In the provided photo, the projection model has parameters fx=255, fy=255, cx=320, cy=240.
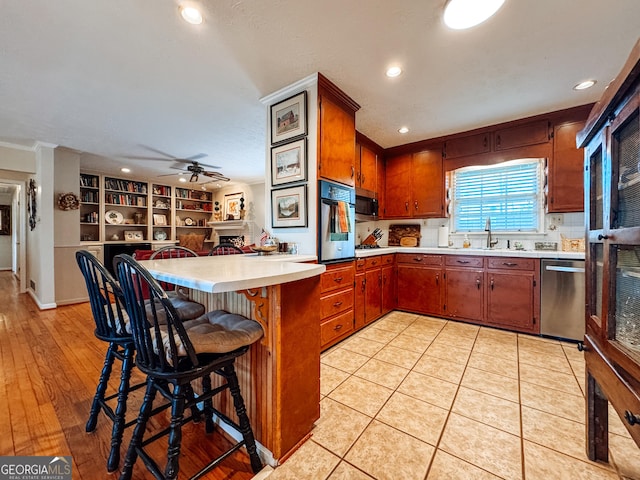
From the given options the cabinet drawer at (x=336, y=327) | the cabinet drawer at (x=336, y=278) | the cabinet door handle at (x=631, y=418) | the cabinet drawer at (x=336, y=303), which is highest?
the cabinet drawer at (x=336, y=278)

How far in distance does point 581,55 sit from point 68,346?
516 centimetres

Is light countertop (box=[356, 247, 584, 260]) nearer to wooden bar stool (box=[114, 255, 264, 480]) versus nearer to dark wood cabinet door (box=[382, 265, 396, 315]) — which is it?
dark wood cabinet door (box=[382, 265, 396, 315])

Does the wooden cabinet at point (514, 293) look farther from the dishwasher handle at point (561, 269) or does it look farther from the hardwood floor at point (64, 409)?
the hardwood floor at point (64, 409)

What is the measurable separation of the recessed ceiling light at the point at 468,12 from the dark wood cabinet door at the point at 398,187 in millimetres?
2234

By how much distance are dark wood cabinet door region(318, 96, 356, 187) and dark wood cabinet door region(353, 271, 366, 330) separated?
41.3 inches

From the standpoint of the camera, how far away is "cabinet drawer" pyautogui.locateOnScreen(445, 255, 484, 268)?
3.02m

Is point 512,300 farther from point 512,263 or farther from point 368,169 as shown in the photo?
point 368,169

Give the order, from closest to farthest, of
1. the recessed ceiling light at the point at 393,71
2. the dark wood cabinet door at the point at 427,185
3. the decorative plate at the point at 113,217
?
the recessed ceiling light at the point at 393,71 → the dark wood cabinet door at the point at 427,185 → the decorative plate at the point at 113,217

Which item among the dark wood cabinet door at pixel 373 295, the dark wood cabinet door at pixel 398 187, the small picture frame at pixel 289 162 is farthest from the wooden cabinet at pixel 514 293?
the small picture frame at pixel 289 162

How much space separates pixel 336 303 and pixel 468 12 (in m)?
2.32

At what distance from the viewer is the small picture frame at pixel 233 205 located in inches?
276

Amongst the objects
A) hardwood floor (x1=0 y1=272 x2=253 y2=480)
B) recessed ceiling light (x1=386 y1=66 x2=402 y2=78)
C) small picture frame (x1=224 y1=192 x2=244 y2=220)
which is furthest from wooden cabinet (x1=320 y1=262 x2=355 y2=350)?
small picture frame (x1=224 y1=192 x2=244 y2=220)

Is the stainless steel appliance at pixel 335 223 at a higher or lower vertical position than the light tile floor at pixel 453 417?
higher

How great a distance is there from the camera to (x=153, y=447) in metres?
1.33
